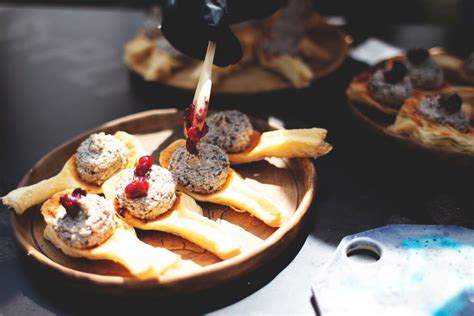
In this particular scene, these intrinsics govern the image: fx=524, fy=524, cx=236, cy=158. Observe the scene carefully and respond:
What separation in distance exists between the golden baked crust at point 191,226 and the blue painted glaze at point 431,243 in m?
0.59

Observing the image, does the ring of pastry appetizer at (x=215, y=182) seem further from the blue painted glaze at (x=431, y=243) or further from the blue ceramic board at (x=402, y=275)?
the blue painted glaze at (x=431, y=243)

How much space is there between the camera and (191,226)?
180 cm

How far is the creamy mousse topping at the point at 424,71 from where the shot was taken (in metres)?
2.53

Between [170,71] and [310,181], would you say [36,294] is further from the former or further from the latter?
[170,71]

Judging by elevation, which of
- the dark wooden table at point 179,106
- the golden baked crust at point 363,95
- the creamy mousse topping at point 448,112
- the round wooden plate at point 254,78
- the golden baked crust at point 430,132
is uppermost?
the creamy mousse topping at point 448,112

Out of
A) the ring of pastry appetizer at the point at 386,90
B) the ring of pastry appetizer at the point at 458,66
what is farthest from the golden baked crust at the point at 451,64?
the ring of pastry appetizer at the point at 386,90

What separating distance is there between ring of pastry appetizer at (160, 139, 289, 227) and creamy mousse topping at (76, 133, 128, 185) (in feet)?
0.72

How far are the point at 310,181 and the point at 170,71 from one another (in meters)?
1.24

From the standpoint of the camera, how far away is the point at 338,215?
207cm

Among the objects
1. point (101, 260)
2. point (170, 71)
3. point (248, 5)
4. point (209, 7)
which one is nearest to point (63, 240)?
point (101, 260)

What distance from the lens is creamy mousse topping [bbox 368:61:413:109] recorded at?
2395 millimetres

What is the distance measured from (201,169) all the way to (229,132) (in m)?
0.26

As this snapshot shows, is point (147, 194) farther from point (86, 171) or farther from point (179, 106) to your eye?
point (179, 106)

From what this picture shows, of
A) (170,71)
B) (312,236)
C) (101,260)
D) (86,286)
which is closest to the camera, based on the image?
(86,286)
